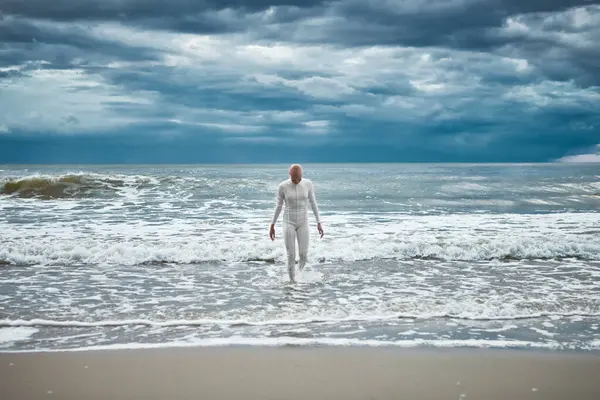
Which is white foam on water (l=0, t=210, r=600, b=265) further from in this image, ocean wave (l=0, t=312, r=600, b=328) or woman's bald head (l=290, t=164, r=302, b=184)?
ocean wave (l=0, t=312, r=600, b=328)

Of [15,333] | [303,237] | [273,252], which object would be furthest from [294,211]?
[15,333]

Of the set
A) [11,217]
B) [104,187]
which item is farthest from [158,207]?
[104,187]

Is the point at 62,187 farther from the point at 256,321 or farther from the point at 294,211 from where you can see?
the point at 256,321

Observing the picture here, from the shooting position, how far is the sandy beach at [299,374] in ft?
14.4

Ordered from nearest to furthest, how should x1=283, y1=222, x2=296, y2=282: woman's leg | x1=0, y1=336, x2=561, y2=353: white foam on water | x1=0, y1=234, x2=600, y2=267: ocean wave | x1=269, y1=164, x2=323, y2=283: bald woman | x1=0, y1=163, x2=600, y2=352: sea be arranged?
x1=0, y1=336, x2=561, y2=353: white foam on water, x1=0, y1=163, x2=600, y2=352: sea, x1=269, y1=164, x2=323, y2=283: bald woman, x1=283, y1=222, x2=296, y2=282: woman's leg, x1=0, y1=234, x2=600, y2=267: ocean wave

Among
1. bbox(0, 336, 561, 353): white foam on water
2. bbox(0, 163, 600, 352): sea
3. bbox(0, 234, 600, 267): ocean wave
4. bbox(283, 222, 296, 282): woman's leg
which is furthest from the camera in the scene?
bbox(0, 234, 600, 267): ocean wave

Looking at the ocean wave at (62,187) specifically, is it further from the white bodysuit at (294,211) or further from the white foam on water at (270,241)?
the white bodysuit at (294,211)

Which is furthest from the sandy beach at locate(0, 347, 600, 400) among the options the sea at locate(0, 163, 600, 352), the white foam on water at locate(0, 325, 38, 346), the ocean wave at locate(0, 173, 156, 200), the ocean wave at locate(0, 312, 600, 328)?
the ocean wave at locate(0, 173, 156, 200)

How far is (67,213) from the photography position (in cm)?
2142

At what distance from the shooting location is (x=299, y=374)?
4824 mm

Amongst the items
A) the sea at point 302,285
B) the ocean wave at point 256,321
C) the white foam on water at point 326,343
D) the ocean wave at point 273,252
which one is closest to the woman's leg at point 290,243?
the sea at point 302,285

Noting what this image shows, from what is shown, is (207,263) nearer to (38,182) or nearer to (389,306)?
(389,306)

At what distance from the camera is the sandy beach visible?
4398mm

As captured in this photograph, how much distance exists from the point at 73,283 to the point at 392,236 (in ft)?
28.2
